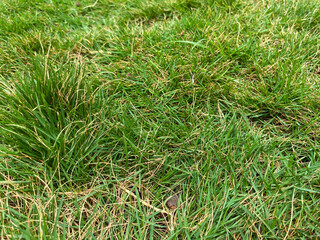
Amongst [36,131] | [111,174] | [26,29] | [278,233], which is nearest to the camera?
[278,233]

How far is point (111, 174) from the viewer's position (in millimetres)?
1485

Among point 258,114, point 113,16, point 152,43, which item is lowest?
point 258,114

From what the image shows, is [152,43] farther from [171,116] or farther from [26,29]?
[26,29]

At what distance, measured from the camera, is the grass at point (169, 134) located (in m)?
1.29

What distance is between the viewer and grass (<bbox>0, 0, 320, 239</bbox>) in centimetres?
129

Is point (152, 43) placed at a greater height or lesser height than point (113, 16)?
lesser

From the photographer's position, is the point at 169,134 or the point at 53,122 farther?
the point at 169,134

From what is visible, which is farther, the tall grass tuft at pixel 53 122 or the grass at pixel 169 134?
the tall grass tuft at pixel 53 122

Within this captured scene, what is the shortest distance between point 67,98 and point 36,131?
279mm

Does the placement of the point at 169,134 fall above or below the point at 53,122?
below

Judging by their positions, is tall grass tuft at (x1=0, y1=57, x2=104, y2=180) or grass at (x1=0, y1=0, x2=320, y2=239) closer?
grass at (x1=0, y1=0, x2=320, y2=239)

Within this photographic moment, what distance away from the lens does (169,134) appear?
5.34ft

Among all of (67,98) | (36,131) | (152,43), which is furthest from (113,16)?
(36,131)

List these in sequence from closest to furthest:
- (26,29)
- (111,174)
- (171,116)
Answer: (111,174) → (171,116) → (26,29)
